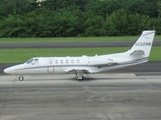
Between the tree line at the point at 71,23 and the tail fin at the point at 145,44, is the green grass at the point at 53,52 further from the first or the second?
the tree line at the point at 71,23

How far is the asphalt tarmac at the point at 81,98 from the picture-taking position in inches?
784

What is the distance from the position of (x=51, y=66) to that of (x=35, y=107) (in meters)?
10.4

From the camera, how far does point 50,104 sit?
22375mm

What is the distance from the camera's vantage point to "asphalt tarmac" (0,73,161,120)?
19922 mm

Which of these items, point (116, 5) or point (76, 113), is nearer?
point (76, 113)

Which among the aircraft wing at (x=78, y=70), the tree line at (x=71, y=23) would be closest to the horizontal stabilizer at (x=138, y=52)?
the aircraft wing at (x=78, y=70)

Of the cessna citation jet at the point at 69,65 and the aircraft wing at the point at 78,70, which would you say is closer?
the aircraft wing at the point at 78,70

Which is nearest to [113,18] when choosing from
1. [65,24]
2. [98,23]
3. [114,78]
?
[98,23]

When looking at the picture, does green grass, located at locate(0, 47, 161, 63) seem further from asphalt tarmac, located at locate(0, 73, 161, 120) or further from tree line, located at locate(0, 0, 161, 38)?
tree line, located at locate(0, 0, 161, 38)

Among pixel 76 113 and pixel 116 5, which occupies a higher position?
pixel 116 5

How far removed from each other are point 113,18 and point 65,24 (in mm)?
10374

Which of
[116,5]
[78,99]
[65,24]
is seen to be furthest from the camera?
[116,5]

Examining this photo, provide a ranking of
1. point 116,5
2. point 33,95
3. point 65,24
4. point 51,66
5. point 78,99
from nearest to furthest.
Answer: point 78,99 → point 33,95 → point 51,66 → point 65,24 → point 116,5

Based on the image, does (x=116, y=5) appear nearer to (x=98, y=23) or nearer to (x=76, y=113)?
(x=98, y=23)
